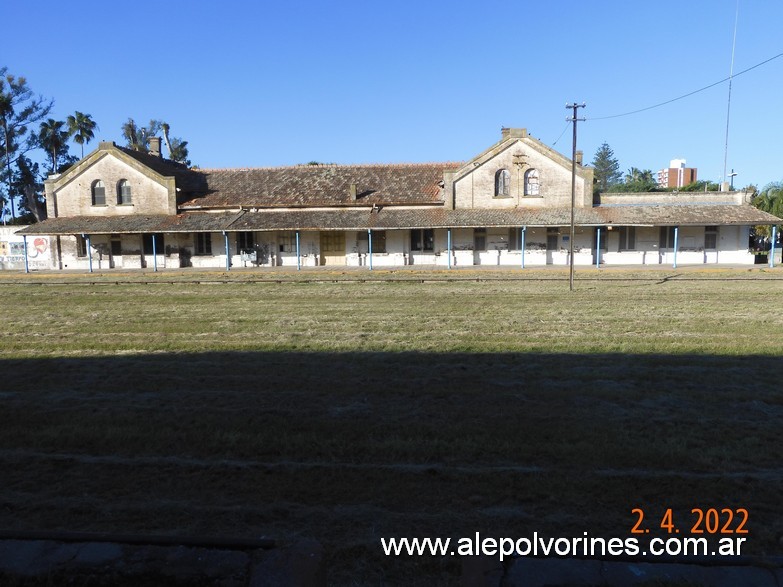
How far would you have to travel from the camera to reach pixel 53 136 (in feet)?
189

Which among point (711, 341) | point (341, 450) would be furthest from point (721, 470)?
point (711, 341)

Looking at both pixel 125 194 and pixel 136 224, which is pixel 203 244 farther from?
pixel 125 194

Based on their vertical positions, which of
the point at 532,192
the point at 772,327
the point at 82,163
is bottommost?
the point at 772,327

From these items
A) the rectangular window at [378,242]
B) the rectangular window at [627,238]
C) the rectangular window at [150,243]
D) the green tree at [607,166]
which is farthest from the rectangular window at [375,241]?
the green tree at [607,166]

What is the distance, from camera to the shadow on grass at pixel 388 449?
12.7ft

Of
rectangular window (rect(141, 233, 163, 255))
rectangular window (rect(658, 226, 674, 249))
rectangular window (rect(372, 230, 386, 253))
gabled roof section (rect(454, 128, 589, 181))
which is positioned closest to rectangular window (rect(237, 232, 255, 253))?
rectangular window (rect(141, 233, 163, 255))

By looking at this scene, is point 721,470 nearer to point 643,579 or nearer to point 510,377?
point 643,579

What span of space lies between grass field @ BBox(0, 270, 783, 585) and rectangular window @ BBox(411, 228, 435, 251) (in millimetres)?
24009

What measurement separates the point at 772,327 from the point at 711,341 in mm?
2522

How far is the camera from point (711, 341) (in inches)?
400

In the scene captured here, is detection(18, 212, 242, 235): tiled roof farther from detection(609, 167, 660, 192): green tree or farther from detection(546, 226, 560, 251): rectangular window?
detection(609, 167, 660, 192): green tree

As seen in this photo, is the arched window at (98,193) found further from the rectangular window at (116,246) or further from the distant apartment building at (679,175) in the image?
the distant apartment building at (679,175)

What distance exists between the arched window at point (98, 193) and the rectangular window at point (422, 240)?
20.1 metres

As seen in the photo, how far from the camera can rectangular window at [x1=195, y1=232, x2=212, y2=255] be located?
3778 cm
